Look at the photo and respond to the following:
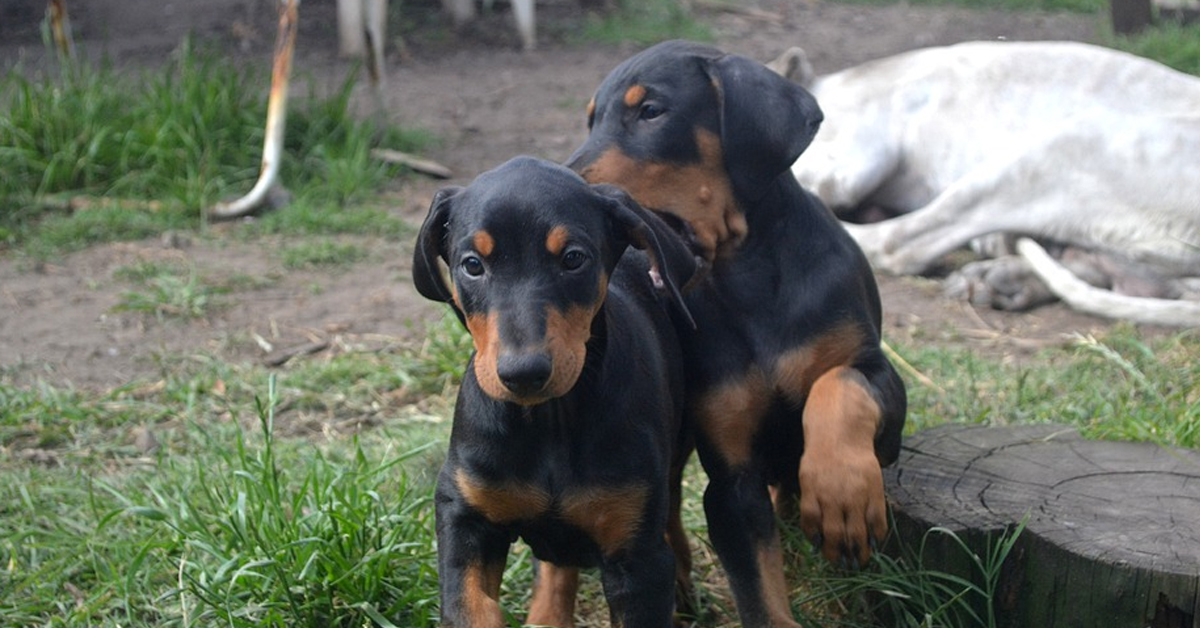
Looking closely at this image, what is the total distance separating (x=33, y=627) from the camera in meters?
3.65

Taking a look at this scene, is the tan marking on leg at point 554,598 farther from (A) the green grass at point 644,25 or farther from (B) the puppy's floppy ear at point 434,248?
(A) the green grass at point 644,25

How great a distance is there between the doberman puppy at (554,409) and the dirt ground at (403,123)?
2.99 m

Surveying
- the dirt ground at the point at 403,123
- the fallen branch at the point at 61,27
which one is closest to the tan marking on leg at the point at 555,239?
the dirt ground at the point at 403,123

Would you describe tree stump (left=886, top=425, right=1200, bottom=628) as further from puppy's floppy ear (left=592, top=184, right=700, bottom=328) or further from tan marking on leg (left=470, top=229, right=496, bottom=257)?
tan marking on leg (left=470, top=229, right=496, bottom=257)

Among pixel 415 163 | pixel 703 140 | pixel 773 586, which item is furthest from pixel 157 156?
pixel 773 586

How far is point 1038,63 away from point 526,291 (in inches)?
200

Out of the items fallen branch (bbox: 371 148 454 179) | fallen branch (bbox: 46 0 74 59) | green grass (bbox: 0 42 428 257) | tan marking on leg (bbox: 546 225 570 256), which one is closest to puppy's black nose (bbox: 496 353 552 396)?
tan marking on leg (bbox: 546 225 570 256)

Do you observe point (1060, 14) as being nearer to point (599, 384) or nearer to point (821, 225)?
point (821, 225)

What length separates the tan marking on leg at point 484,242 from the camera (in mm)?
2750

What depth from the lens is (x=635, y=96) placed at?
11.4 feet

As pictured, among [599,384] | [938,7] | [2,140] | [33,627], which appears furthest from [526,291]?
[938,7]

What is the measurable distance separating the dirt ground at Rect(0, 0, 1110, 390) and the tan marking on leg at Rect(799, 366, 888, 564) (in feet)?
9.20

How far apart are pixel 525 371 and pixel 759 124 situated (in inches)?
42.7

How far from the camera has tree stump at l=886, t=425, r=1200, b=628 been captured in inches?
125
